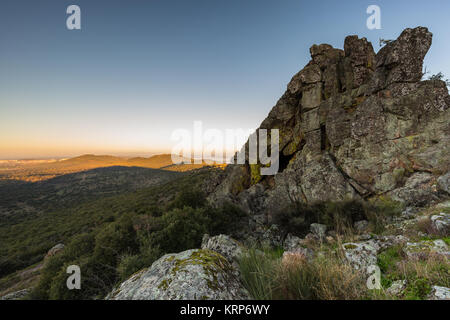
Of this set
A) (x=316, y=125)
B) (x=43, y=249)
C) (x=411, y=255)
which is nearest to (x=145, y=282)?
(x=411, y=255)

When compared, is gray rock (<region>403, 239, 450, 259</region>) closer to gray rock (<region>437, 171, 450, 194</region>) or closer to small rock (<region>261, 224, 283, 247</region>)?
small rock (<region>261, 224, 283, 247</region>)

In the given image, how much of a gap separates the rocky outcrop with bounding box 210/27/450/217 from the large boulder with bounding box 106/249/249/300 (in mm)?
8998

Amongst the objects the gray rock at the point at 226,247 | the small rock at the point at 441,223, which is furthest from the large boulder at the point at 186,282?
the small rock at the point at 441,223

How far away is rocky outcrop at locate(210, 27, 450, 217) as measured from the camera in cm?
876

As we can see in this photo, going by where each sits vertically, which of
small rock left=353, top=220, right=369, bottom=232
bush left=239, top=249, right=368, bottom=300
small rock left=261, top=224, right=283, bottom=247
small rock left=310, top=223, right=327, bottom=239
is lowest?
small rock left=261, top=224, right=283, bottom=247

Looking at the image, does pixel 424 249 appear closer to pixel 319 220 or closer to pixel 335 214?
pixel 335 214

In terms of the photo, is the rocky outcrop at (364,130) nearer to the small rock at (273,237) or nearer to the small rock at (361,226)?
the small rock at (361,226)

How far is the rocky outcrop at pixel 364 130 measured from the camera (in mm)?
8758

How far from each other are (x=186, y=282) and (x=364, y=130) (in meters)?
13.6

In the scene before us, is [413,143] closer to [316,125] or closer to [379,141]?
[379,141]

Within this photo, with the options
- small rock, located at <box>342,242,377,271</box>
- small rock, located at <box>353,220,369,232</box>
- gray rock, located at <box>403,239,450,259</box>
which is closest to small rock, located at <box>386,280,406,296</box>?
small rock, located at <box>342,242,377,271</box>

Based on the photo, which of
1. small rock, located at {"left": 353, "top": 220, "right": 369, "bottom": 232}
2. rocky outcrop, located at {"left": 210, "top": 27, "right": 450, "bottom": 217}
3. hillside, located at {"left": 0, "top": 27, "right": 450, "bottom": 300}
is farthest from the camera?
rocky outcrop, located at {"left": 210, "top": 27, "right": 450, "bottom": 217}
